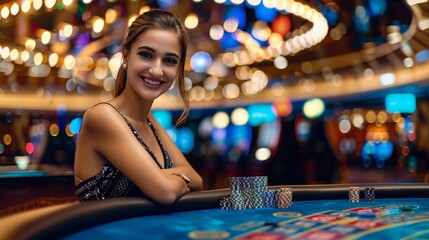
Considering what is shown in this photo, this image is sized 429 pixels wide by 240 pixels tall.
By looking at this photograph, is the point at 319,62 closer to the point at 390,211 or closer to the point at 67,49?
the point at 67,49

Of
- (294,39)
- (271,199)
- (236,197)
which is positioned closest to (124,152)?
(236,197)

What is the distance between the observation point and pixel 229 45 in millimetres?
9570

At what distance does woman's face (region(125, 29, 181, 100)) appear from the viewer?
6.03 feet

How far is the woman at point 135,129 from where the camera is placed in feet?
5.52

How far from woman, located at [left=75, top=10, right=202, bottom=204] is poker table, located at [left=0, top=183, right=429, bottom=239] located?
0.10 m

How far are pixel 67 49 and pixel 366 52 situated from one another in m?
7.40

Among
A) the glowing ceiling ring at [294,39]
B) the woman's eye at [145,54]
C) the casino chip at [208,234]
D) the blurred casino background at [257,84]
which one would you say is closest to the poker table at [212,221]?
the casino chip at [208,234]

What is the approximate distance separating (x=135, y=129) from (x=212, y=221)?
57 cm

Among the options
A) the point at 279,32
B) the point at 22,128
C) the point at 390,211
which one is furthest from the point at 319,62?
the point at 390,211

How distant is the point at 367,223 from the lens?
1.50 meters

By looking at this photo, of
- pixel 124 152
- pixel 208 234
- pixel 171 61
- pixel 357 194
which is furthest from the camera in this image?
pixel 357 194

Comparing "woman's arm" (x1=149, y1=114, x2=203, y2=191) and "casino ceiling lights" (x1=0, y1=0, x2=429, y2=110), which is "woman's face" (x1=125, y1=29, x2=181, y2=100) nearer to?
"woman's arm" (x1=149, y1=114, x2=203, y2=191)

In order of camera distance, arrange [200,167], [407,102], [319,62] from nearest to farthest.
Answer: [407,102] → [319,62] → [200,167]

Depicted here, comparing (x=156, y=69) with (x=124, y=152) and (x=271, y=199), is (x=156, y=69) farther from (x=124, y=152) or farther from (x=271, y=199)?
(x=271, y=199)
